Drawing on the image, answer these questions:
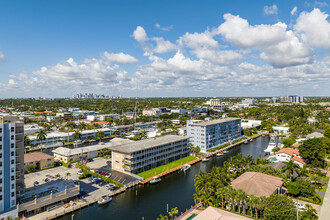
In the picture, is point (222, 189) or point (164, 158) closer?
point (222, 189)

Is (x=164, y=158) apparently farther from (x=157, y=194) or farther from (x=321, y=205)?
(x=321, y=205)

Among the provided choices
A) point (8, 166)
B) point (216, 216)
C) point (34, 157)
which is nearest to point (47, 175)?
point (34, 157)

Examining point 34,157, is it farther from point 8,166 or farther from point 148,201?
point 148,201

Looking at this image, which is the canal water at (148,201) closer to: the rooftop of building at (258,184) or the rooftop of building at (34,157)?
the rooftop of building at (258,184)

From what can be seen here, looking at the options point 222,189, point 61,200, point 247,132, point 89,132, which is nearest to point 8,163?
point 61,200

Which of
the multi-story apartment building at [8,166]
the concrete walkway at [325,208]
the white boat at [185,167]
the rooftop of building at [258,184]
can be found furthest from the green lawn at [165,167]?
the concrete walkway at [325,208]

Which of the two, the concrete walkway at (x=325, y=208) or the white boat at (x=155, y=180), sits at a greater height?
A: the concrete walkway at (x=325, y=208)
